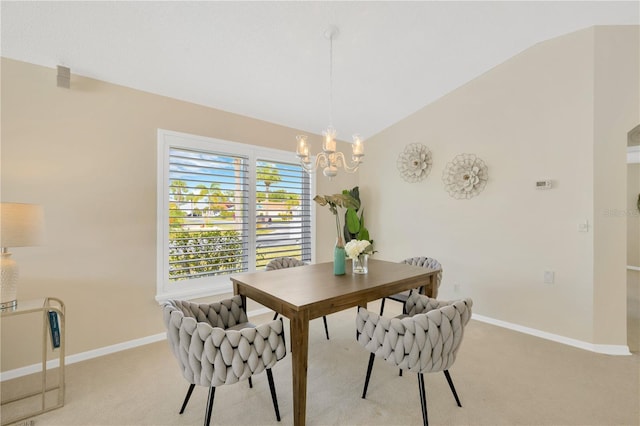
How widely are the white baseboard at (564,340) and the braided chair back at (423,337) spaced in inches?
81.1

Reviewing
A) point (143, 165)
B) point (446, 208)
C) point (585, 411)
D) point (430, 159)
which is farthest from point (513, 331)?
point (143, 165)

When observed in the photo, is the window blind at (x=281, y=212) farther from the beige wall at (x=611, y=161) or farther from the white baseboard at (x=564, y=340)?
the beige wall at (x=611, y=161)

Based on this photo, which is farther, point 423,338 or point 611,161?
point 611,161

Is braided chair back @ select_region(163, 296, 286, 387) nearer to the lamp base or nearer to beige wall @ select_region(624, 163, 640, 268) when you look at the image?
the lamp base

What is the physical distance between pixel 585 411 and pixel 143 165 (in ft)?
13.2

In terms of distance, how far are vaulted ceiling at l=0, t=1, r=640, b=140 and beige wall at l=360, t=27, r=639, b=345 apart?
31 centimetres

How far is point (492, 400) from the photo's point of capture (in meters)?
1.98

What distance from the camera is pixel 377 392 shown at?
207 cm

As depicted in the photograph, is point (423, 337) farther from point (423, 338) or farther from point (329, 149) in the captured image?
point (329, 149)

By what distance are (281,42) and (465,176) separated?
8.73 ft

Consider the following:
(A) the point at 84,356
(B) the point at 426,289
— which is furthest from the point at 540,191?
(A) the point at 84,356

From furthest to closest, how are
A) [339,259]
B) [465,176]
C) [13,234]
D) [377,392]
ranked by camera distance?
[465,176]
[339,259]
[377,392]
[13,234]

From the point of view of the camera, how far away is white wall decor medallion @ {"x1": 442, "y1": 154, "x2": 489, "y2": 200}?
3480 millimetres

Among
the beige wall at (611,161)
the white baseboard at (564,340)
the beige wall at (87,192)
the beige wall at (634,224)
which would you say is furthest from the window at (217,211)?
the beige wall at (634,224)
